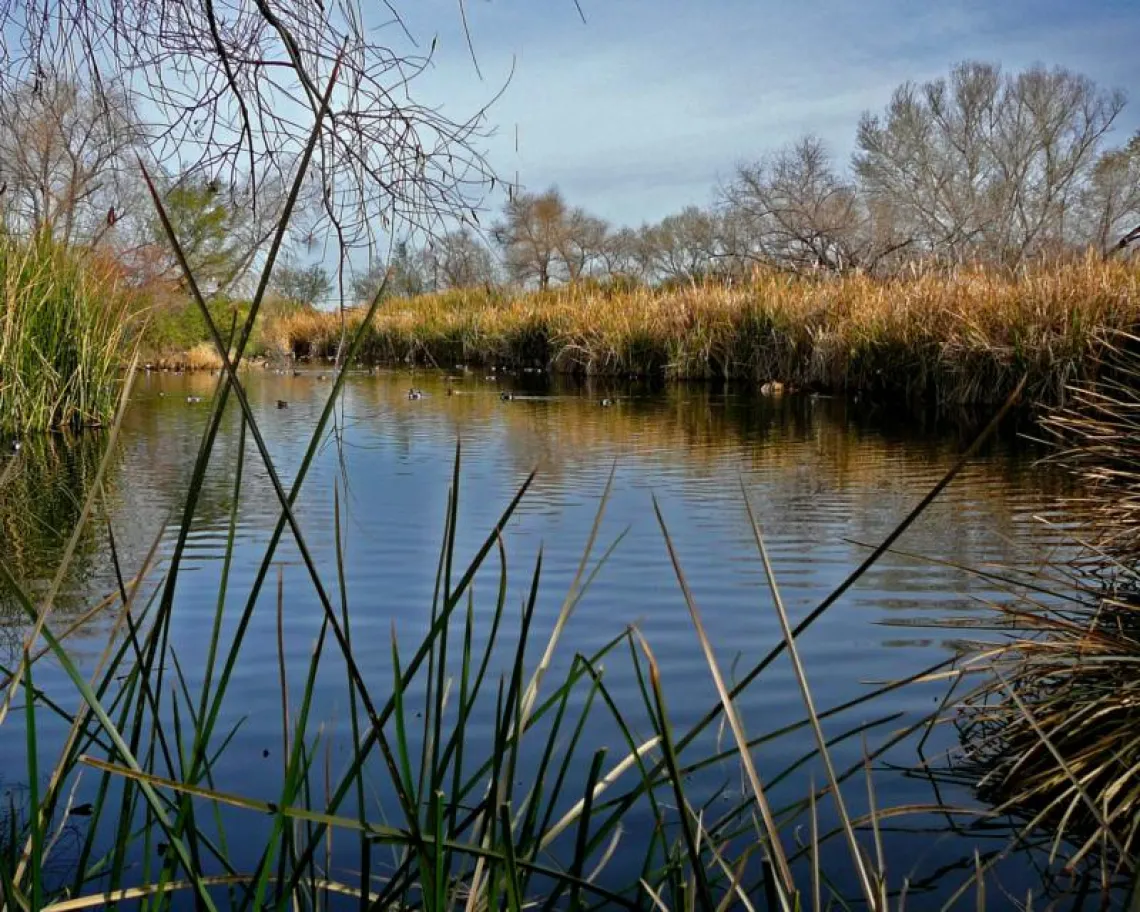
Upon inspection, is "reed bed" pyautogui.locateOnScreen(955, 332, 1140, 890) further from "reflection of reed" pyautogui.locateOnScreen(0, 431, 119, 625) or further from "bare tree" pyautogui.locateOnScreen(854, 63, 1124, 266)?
"bare tree" pyautogui.locateOnScreen(854, 63, 1124, 266)

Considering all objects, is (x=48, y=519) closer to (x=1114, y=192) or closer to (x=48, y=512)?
(x=48, y=512)

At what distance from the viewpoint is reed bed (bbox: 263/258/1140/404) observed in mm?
8805

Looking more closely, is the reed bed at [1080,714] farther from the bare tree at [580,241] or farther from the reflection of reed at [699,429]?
the bare tree at [580,241]

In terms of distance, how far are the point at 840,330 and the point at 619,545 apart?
27.3 feet

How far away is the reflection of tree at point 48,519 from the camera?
3482 mm

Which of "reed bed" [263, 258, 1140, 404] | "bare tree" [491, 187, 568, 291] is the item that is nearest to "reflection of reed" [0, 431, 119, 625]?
"reed bed" [263, 258, 1140, 404]

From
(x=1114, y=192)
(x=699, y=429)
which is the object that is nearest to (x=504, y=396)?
(x=699, y=429)

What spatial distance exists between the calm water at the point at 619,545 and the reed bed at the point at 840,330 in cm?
84

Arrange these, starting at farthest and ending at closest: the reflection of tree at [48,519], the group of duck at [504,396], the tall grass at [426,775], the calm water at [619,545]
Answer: the group of duck at [504,396] → the reflection of tree at [48,519] → the calm water at [619,545] → the tall grass at [426,775]

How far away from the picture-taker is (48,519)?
504cm

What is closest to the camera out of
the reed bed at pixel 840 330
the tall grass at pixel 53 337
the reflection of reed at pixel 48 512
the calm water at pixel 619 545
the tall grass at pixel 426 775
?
the tall grass at pixel 426 775

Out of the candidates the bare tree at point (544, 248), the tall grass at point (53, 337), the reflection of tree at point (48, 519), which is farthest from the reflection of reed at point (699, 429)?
the bare tree at point (544, 248)

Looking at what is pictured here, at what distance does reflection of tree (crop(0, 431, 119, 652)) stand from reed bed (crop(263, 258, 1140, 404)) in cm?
154

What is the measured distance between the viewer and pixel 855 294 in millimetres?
12477
